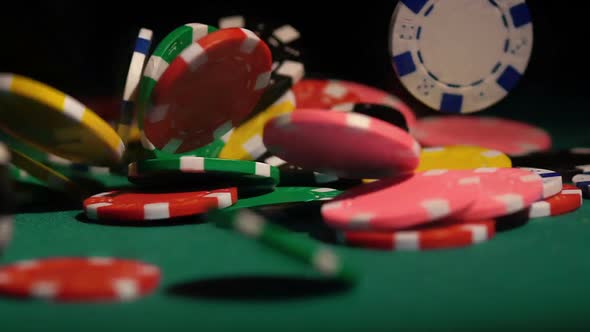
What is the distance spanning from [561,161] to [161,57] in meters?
1.87

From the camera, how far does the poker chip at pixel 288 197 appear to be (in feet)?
7.36

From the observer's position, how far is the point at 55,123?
1.84 meters

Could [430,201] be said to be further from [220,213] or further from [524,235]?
[220,213]

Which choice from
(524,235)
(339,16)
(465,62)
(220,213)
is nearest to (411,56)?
(465,62)

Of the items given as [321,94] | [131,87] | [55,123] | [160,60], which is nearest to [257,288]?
[55,123]

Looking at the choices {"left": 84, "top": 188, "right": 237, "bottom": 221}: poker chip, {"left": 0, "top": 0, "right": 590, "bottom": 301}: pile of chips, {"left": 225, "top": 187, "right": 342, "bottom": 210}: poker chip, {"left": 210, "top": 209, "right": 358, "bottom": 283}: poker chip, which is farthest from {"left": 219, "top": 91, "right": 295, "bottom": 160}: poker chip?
{"left": 210, "top": 209, "right": 358, "bottom": 283}: poker chip

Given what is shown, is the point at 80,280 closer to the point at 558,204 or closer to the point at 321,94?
Result: the point at 558,204

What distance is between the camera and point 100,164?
2.23m

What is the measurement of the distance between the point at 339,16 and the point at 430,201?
7.76 ft

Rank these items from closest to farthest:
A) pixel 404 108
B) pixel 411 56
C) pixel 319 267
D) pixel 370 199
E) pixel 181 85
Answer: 1. pixel 319 267
2. pixel 370 199
3. pixel 181 85
4. pixel 411 56
5. pixel 404 108

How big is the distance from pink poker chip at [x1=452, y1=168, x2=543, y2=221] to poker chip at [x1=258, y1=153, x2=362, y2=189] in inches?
30.3

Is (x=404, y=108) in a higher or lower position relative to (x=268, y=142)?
higher

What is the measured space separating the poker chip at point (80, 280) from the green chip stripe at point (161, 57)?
809mm

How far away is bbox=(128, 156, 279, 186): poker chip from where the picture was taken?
205 centimetres
